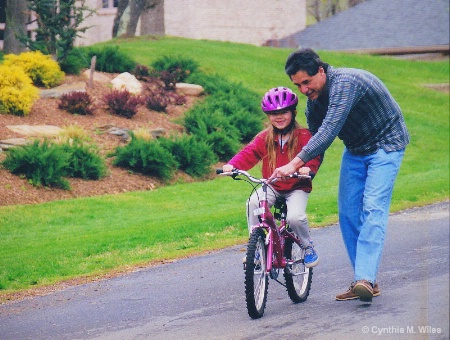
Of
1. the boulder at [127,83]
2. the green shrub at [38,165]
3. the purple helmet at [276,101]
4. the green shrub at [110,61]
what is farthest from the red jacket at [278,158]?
the green shrub at [110,61]

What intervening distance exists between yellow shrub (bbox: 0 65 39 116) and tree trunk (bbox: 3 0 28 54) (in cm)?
425

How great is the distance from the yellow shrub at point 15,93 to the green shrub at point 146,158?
2.39m

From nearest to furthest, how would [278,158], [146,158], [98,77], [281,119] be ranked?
[281,119] → [278,158] → [146,158] → [98,77]

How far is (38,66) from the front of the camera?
69.0 feet

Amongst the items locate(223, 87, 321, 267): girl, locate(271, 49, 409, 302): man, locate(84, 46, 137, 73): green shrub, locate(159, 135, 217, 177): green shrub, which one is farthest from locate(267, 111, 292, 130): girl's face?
locate(84, 46, 137, 73): green shrub

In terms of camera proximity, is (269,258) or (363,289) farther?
(269,258)

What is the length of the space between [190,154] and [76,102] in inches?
122

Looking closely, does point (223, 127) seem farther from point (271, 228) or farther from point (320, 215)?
point (271, 228)

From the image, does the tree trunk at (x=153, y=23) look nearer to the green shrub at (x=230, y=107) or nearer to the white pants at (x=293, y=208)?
the green shrub at (x=230, y=107)

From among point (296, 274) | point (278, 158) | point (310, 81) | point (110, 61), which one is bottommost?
point (110, 61)

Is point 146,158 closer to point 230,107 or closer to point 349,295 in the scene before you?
point 230,107

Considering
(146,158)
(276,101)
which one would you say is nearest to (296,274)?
(276,101)

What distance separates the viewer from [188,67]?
25.8 meters

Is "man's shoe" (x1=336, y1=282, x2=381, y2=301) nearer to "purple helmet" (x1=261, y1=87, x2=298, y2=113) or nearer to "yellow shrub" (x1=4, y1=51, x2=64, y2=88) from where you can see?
"purple helmet" (x1=261, y1=87, x2=298, y2=113)
